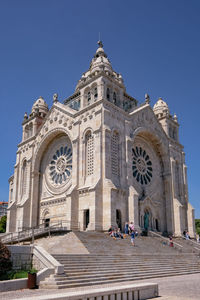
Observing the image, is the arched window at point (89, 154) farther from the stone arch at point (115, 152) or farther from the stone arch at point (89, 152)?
the stone arch at point (115, 152)

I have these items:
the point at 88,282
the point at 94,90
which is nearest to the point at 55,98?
the point at 94,90

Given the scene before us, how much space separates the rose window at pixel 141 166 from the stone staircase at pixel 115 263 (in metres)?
12.6

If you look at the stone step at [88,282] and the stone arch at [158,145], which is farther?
the stone arch at [158,145]

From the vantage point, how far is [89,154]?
3325 centimetres

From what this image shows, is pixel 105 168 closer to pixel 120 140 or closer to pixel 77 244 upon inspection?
pixel 120 140

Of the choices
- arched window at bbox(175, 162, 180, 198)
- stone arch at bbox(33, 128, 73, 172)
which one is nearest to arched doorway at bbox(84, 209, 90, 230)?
stone arch at bbox(33, 128, 73, 172)

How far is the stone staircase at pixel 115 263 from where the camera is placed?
15039mm

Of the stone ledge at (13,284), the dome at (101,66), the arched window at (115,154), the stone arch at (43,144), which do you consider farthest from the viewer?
the dome at (101,66)

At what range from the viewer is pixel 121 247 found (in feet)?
74.2

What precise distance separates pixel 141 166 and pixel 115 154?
7533mm

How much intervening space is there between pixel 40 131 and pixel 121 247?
23961 millimetres

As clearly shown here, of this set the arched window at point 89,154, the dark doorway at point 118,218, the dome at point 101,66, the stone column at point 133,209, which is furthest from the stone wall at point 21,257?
the dome at point 101,66

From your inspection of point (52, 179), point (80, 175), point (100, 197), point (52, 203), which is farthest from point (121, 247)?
point (52, 179)

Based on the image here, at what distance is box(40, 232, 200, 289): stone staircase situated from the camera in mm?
15039
